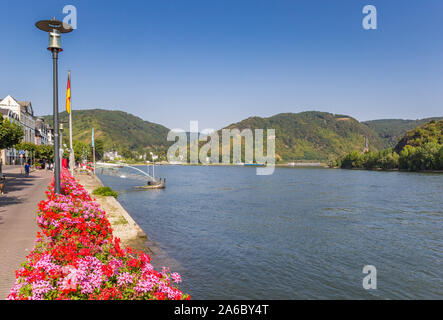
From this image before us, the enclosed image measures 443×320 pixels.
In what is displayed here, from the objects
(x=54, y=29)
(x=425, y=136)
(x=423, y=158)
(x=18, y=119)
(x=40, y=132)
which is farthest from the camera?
(x=425, y=136)

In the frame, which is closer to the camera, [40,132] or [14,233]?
[14,233]

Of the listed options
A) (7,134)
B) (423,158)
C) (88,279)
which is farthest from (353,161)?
(88,279)

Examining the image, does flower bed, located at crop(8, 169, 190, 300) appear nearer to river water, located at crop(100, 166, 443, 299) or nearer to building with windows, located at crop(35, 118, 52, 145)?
river water, located at crop(100, 166, 443, 299)

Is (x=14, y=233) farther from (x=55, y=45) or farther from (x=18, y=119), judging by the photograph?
(x=18, y=119)

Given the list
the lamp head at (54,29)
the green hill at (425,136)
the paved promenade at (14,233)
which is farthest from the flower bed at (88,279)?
the green hill at (425,136)

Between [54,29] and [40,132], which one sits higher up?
[40,132]

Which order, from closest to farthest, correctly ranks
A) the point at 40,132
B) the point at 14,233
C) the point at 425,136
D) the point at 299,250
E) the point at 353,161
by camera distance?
the point at 14,233 < the point at 299,250 < the point at 40,132 < the point at 425,136 < the point at 353,161

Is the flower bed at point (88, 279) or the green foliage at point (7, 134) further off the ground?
the green foliage at point (7, 134)

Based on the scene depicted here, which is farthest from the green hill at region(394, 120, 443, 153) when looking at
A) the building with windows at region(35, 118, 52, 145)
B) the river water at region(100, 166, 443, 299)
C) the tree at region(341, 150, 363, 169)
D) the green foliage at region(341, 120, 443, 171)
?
the building with windows at region(35, 118, 52, 145)

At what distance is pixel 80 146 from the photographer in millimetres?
123625

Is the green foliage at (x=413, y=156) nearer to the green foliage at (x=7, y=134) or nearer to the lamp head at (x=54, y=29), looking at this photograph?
the green foliage at (x=7, y=134)

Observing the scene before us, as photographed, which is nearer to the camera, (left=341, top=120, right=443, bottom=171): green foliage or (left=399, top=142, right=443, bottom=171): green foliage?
(left=399, top=142, right=443, bottom=171): green foliage

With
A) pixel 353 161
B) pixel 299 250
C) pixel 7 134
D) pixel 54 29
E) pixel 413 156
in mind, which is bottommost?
pixel 299 250
